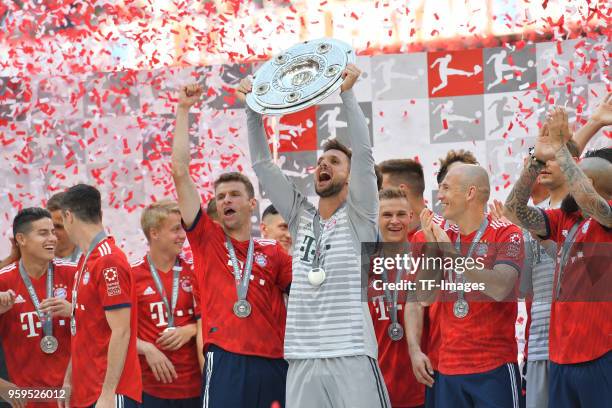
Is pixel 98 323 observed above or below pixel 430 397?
above

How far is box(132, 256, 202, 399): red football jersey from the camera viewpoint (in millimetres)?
6426

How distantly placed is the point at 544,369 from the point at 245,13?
394 centimetres

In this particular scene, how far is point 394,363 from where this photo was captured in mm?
5863

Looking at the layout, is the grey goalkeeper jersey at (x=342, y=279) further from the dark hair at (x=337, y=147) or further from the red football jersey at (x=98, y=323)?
the red football jersey at (x=98, y=323)

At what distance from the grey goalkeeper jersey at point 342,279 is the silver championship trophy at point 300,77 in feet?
0.54

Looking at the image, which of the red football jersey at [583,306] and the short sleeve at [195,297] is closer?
the red football jersey at [583,306]

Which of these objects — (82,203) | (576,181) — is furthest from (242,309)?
(576,181)

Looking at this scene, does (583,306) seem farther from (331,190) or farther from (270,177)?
(270,177)

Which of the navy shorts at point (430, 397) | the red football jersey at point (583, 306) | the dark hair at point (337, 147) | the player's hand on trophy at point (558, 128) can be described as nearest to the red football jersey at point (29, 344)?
the dark hair at point (337, 147)

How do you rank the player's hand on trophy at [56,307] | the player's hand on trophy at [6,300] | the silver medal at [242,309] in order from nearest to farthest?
the silver medal at [242,309]
the player's hand on trophy at [56,307]
the player's hand on trophy at [6,300]

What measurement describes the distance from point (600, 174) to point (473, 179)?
70 cm

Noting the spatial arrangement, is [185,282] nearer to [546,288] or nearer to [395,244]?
[395,244]

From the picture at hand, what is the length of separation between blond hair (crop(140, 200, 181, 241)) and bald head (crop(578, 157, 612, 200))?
9.31 ft

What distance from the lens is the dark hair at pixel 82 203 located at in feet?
18.9
